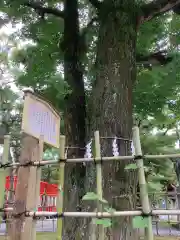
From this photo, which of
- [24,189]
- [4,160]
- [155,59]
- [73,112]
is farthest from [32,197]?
[155,59]

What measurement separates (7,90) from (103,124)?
81.1 inches

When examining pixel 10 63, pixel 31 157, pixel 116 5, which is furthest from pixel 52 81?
pixel 10 63

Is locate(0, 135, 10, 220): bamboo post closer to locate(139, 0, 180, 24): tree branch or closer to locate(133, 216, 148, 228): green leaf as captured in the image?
locate(133, 216, 148, 228): green leaf

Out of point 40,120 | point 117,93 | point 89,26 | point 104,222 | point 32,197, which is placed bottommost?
point 104,222

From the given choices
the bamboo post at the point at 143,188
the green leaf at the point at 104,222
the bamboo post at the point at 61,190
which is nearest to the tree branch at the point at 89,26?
the bamboo post at the point at 61,190

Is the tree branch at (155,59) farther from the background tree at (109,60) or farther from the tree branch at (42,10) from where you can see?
the tree branch at (42,10)

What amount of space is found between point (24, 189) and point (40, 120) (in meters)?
0.52

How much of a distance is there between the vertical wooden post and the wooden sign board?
92 millimetres

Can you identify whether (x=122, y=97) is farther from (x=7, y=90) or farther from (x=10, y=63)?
(x=10, y=63)

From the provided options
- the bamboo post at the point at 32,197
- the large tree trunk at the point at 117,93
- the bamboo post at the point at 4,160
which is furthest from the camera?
the large tree trunk at the point at 117,93

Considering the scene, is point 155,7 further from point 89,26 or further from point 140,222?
point 140,222

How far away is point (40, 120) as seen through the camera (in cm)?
201

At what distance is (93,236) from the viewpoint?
210 cm

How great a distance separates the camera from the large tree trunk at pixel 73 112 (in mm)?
3836
